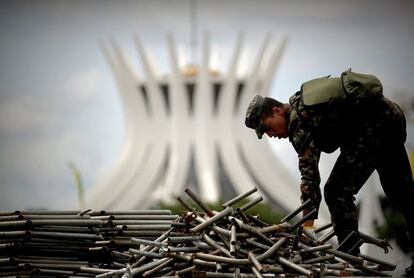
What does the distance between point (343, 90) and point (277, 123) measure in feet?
1.73

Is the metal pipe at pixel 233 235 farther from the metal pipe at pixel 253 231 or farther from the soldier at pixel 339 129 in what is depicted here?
the soldier at pixel 339 129

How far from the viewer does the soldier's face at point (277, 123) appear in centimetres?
691

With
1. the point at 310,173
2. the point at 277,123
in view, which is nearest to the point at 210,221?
the point at 310,173

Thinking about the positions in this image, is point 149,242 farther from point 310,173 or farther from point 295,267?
point 310,173

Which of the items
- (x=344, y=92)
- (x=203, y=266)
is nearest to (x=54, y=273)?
(x=203, y=266)

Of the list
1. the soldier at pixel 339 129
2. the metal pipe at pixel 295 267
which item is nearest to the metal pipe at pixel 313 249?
the metal pipe at pixel 295 267

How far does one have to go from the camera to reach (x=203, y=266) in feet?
19.8

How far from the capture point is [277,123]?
22.8 ft

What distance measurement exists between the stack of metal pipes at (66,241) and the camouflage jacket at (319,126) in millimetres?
1048

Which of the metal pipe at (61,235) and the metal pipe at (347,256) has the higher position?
the metal pipe at (61,235)

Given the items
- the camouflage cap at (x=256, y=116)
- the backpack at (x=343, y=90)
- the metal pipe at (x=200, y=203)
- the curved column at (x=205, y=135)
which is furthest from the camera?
the curved column at (x=205, y=135)

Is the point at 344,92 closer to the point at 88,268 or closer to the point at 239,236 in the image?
the point at 239,236

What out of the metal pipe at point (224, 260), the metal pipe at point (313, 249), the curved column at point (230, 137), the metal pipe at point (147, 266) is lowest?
the metal pipe at point (313, 249)

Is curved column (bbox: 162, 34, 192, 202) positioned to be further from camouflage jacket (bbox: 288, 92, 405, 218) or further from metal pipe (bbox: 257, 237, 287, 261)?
metal pipe (bbox: 257, 237, 287, 261)
